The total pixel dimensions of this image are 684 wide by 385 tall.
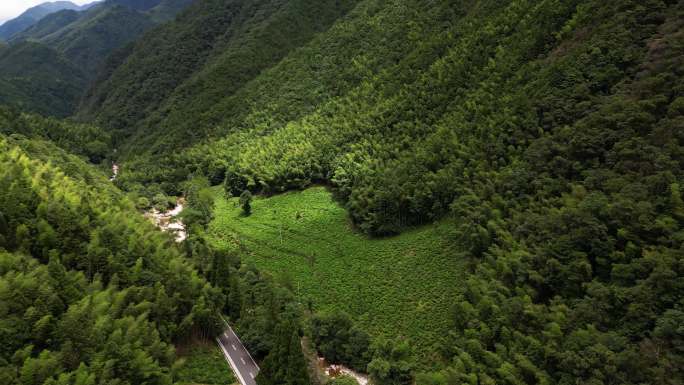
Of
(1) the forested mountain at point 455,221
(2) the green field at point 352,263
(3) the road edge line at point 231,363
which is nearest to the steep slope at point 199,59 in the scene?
(1) the forested mountain at point 455,221

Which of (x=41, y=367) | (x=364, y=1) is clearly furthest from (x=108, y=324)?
(x=364, y=1)

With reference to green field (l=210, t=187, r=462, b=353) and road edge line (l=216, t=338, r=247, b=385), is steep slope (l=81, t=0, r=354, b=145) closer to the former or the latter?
green field (l=210, t=187, r=462, b=353)

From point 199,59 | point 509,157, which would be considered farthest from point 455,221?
point 199,59

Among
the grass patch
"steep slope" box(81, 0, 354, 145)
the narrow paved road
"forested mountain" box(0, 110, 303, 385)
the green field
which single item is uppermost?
"steep slope" box(81, 0, 354, 145)

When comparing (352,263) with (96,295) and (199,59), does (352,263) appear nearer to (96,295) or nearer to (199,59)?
(96,295)

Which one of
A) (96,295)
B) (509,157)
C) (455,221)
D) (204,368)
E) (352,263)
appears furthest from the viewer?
(352,263)

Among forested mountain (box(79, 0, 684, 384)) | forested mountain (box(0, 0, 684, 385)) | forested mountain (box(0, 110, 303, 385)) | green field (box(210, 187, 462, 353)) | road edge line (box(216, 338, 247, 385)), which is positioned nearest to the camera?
forested mountain (box(0, 110, 303, 385))

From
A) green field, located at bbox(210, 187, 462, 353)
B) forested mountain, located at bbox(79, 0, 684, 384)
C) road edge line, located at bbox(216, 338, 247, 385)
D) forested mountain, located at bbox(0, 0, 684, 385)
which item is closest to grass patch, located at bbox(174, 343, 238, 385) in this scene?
road edge line, located at bbox(216, 338, 247, 385)
